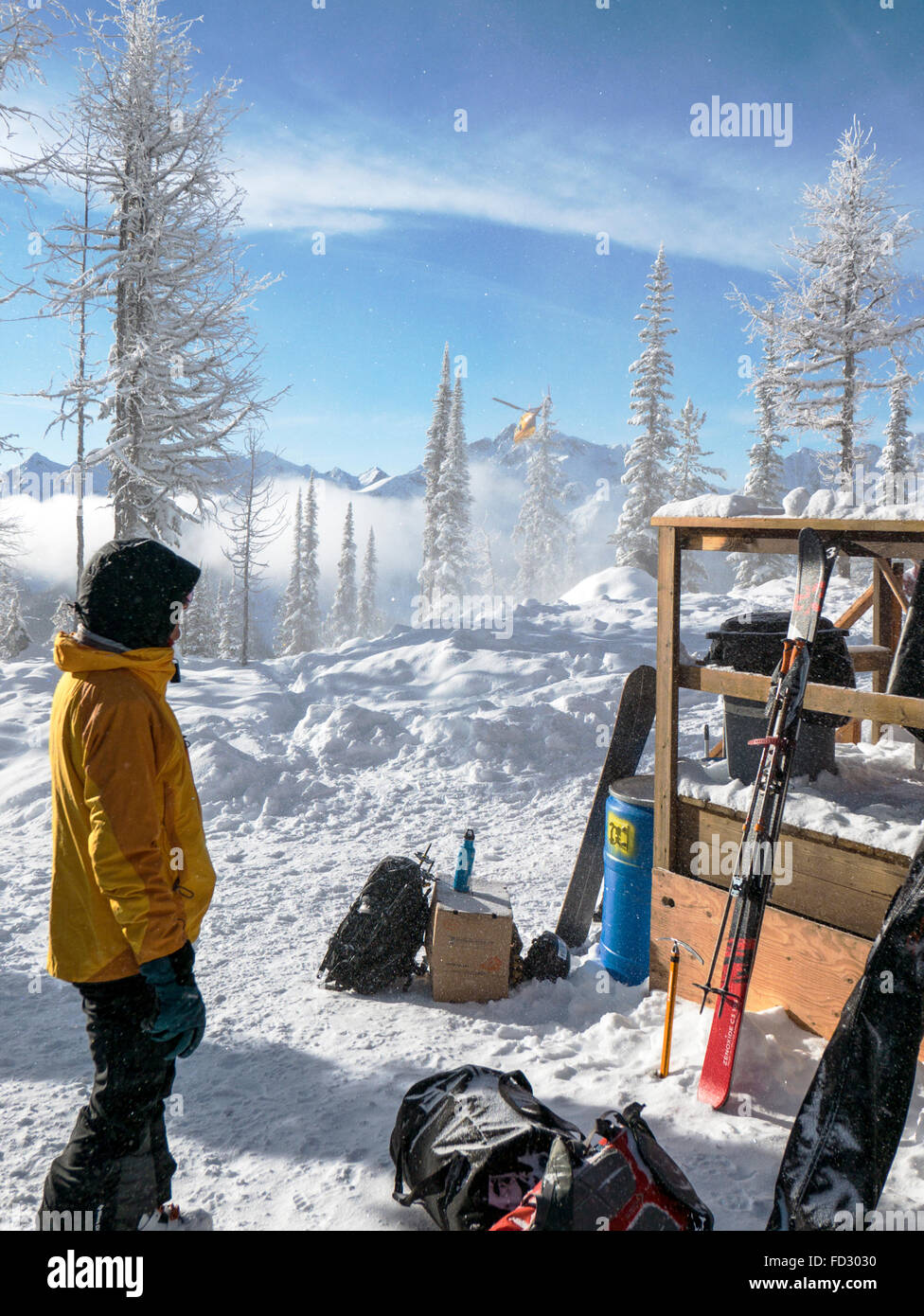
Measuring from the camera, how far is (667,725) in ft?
15.9

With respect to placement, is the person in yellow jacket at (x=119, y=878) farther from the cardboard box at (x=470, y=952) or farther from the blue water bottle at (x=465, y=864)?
the blue water bottle at (x=465, y=864)

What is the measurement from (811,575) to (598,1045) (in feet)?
8.80

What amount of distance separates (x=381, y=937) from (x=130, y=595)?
3181 mm

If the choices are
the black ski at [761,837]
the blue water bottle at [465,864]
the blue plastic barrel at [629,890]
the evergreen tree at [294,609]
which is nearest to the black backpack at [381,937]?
the blue water bottle at [465,864]

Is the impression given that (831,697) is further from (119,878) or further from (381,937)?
(119,878)

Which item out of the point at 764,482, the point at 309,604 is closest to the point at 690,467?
the point at 764,482

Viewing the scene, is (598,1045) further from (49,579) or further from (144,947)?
(49,579)

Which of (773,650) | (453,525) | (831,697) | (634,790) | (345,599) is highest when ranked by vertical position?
(453,525)

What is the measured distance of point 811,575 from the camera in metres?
3.87

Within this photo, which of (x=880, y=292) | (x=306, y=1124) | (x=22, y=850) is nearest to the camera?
(x=306, y=1124)

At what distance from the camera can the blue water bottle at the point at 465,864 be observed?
5.12 m

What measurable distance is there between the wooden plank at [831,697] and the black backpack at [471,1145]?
7.30 ft
